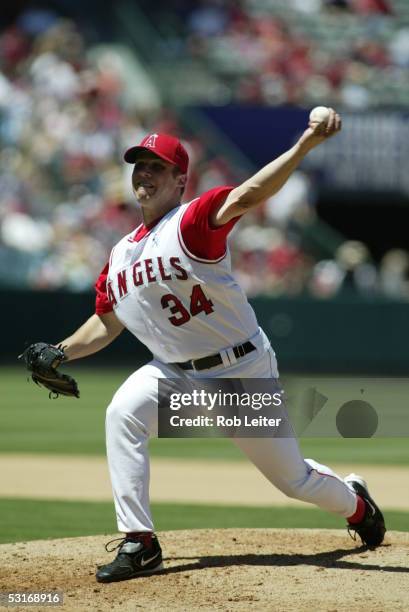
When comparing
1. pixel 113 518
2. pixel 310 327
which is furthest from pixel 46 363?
pixel 310 327

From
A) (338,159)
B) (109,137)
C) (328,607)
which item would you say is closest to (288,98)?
(338,159)

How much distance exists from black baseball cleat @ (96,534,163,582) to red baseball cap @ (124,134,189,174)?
1.68 m

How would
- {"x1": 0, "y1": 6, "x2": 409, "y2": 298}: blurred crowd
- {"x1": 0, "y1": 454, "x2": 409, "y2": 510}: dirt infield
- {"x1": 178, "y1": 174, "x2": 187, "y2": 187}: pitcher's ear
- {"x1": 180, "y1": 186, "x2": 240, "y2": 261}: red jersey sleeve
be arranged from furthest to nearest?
{"x1": 0, "y1": 6, "x2": 409, "y2": 298}: blurred crowd, {"x1": 0, "y1": 454, "x2": 409, "y2": 510}: dirt infield, {"x1": 178, "y1": 174, "x2": 187, "y2": 187}: pitcher's ear, {"x1": 180, "y1": 186, "x2": 240, "y2": 261}: red jersey sleeve

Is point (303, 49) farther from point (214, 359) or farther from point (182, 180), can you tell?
point (214, 359)

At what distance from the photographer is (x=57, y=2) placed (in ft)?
72.0

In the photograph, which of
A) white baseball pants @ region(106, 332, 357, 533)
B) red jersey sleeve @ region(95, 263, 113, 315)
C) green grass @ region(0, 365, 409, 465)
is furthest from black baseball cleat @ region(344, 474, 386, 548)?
green grass @ region(0, 365, 409, 465)

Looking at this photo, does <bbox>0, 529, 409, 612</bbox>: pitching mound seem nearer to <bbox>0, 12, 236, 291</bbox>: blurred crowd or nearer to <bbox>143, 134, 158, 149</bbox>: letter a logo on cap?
<bbox>143, 134, 158, 149</bbox>: letter a logo on cap

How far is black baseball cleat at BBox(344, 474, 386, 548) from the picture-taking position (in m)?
6.01

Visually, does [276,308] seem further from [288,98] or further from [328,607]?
[328,607]

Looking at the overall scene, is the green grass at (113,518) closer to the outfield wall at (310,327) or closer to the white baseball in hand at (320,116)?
the white baseball in hand at (320,116)

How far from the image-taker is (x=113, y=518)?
24.6ft

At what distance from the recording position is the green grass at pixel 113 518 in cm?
705

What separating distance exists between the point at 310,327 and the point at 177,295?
39.2 feet

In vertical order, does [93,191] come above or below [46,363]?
above
